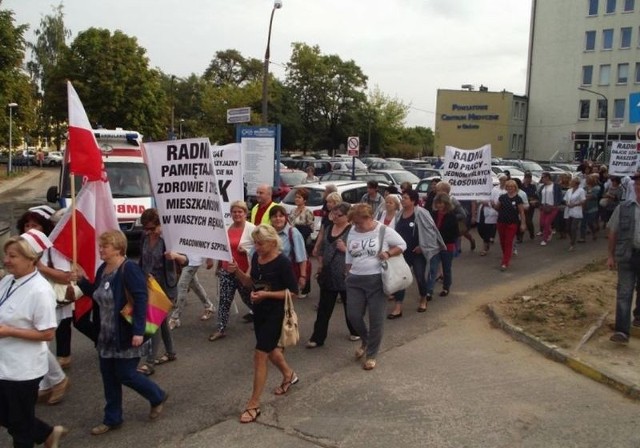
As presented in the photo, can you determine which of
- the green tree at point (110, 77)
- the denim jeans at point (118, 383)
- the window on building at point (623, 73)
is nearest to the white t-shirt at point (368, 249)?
the denim jeans at point (118, 383)

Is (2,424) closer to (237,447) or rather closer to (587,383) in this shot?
(237,447)

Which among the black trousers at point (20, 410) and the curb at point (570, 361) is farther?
the curb at point (570, 361)

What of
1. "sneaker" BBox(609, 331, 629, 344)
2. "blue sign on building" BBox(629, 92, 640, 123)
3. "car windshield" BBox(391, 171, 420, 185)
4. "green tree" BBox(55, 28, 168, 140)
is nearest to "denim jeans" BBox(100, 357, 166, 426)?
"sneaker" BBox(609, 331, 629, 344)

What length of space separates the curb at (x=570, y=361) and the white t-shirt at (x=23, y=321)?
499cm

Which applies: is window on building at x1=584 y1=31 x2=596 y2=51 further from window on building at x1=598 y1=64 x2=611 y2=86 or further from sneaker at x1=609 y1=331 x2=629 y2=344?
sneaker at x1=609 y1=331 x2=629 y2=344

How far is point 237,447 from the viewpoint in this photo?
455 centimetres

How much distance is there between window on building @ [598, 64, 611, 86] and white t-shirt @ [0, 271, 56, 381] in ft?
225

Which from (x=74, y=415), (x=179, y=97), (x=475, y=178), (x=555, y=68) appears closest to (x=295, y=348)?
(x=74, y=415)

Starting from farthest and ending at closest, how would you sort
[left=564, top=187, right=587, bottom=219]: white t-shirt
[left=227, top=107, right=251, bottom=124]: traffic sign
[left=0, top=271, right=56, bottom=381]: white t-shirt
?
1. [left=227, top=107, right=251, bottom=124]: traffic sign
2. [left=564, top=187, right=587, bottom=219]: white t-shirt
3. [left=0, top=271, right=56, bottom=381]: white t-shirt

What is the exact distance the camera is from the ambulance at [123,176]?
40.2ft

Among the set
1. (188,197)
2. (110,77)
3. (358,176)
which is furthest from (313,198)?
(110,77)

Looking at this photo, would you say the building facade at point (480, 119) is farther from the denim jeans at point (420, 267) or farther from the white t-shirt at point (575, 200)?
the denim jeans at point (420, 267)

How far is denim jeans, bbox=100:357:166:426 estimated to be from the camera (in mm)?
4652

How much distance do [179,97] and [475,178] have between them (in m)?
80.4
